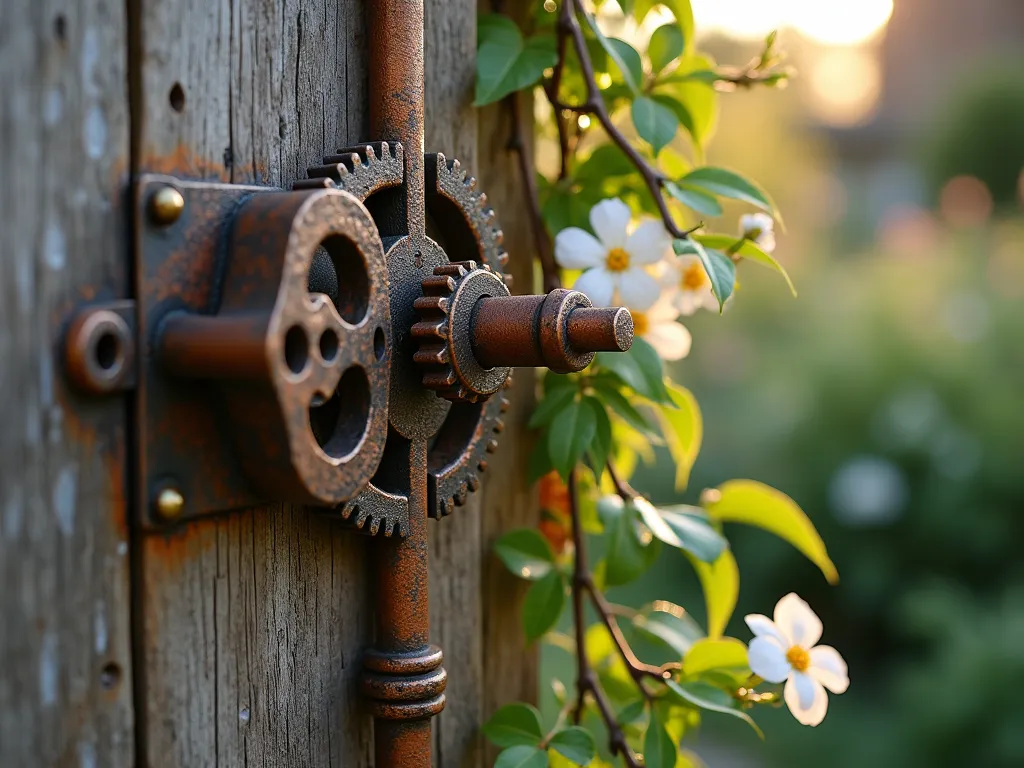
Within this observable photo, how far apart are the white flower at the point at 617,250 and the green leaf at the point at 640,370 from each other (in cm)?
5

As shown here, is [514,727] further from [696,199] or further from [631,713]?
[696,199]

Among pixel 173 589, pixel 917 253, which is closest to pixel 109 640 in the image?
pixel 173 589

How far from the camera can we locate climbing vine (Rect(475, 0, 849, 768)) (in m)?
0.92

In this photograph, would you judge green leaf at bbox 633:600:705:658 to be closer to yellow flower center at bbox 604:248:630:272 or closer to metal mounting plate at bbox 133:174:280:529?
yellow flower center at bbox 604:248:630:272

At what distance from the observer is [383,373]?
671 mm

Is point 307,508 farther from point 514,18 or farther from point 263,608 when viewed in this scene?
point 514,18

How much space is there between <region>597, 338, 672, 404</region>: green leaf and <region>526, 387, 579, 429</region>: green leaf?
0.16ft

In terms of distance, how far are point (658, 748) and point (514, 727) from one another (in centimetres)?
13

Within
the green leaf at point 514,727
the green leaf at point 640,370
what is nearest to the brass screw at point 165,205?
the green leaf at point 640,370

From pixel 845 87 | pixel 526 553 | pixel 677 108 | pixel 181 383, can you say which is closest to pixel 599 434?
pixel 526 553

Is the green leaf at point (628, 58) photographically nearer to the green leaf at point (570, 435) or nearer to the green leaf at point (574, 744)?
the green leaf at point (570, 435)

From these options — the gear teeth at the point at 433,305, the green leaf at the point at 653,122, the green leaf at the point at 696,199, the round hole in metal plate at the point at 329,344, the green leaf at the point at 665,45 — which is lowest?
the round hole in metal plate at the point at 329,344

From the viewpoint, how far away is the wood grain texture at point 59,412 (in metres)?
0.52

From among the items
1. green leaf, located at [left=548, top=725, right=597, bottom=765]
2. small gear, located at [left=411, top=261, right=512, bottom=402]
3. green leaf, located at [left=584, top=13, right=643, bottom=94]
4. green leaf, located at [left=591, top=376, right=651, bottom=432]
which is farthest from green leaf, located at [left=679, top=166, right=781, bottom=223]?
green leaf, located at [left=548, top=725, right=597, bottom=765]
